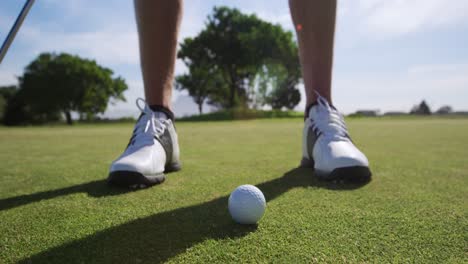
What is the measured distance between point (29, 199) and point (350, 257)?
1438 millimetres

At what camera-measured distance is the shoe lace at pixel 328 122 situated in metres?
2.10

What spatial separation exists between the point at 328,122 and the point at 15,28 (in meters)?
1.77

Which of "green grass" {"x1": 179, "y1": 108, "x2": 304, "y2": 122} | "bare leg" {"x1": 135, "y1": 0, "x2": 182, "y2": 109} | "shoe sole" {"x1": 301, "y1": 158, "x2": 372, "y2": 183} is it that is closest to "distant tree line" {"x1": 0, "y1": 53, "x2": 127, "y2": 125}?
"green grass" {"x1": 179, "y1": 108, "x2": 304, "y2": 122}

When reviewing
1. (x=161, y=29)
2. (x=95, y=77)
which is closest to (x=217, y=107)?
(x=95, y=77)

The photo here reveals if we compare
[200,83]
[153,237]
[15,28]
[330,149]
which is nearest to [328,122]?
[330,149]

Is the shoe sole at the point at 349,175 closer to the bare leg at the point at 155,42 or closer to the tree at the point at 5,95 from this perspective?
the bare leg at the point at 155,42

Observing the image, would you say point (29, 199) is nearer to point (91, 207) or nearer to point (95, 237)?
point (91, 207)

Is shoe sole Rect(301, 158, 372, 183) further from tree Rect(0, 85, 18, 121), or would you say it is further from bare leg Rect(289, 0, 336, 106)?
tree Rect(0, 85, 18, 121)

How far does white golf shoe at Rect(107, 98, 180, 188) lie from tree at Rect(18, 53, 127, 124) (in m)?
32.0

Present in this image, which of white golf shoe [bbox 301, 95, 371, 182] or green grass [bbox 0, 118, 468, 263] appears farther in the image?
white golf shoe [bbox 301, 95, 371, 182]

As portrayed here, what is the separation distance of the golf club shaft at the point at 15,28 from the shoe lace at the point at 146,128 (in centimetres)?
82

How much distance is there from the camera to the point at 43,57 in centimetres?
3394

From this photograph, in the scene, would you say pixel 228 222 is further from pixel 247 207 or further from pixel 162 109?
pixel 162 109

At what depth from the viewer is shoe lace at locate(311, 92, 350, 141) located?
2.10 m
